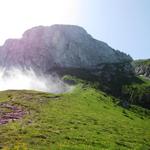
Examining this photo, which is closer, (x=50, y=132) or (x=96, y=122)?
(x=50, y=132)

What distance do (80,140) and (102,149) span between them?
4735 mm

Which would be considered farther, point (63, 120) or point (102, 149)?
point (63, 120)

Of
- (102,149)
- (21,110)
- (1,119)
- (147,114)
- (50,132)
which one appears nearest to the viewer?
(102,149)

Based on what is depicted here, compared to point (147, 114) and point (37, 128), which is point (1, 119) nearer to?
point (37, 128)

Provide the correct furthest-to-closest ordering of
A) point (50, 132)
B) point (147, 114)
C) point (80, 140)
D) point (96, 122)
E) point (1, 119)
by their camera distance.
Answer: point (147, 114)
point (96, 122)
point (1, 119)
point (50, 132)
point (80, 140)

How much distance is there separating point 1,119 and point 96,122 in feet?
62.1

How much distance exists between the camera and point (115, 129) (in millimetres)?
64125

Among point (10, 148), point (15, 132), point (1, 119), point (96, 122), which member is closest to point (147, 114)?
point (96, 122)

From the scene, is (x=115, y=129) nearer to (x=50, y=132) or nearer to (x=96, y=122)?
(x=96, y=122)

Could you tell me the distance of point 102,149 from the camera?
143ft

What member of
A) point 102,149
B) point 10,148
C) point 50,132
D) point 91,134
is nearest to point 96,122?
point 91,134

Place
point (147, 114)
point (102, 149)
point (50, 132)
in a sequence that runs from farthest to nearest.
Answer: point (147, 114), point (50, 132), point (102, 149)

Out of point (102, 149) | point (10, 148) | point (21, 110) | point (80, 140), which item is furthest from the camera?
point (21, 110)

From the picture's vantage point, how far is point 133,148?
47.8m
